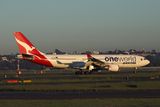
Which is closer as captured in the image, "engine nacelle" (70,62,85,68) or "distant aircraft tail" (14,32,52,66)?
"distant aircraft tail" (14,32,52,66)

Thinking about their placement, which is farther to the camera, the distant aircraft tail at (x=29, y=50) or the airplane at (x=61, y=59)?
the airplane at (x=61, y=59)

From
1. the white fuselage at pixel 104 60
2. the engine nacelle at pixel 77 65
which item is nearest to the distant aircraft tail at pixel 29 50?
the white fuselage at pixel 104 60

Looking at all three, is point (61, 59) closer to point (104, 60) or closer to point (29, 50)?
point (29, 50)

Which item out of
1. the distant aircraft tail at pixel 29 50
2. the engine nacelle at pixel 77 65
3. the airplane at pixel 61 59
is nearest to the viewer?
the distant aircraft tail at pixel 29 50

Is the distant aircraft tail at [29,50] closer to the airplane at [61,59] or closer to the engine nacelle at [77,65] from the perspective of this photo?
the airplane at [61,59]

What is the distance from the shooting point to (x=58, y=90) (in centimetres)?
4800

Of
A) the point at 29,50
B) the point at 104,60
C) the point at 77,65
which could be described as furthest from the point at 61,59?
the point at 104,60

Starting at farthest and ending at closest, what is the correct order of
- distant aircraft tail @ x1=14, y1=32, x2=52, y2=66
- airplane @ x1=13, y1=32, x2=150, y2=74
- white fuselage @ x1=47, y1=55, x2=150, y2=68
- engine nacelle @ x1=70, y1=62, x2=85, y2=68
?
white fuselage @ x1=47, y1=55, x2=150, y2=68, engine nacelle @ x1=70, y1=62, x2=85, y2=68, airplane @ x1=13, y1=32, x2=150, y2=74, distant aircraft tail @ x1=14, y1=32, x2=52, y2=66

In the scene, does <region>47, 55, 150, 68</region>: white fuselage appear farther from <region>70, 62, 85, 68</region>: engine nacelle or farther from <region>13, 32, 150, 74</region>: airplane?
<region>70, 62, 85, 68</region>: engine nacelle

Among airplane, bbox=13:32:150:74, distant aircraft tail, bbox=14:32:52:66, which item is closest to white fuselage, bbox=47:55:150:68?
airplane, bbox=13:32:150:74

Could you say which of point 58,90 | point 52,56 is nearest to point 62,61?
point 52,56

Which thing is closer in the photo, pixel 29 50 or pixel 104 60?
pixel 29 50

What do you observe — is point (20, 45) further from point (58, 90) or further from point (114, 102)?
point (114, 102)

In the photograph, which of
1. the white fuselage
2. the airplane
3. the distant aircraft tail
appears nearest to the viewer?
the distant aircraft tail
